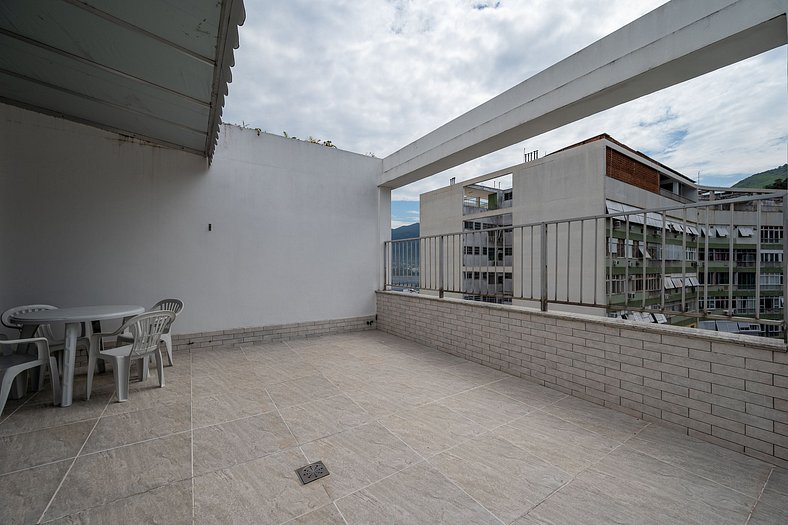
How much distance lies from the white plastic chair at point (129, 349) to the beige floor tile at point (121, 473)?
96cm

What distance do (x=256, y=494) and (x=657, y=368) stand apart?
2.90 m

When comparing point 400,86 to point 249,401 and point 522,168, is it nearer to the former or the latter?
point 249,401

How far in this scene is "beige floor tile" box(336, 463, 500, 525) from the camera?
141cm

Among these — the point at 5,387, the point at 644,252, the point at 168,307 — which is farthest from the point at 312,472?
the point at 168,307

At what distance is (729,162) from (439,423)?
212 inches

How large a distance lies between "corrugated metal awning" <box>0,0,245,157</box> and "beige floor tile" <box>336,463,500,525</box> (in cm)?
303

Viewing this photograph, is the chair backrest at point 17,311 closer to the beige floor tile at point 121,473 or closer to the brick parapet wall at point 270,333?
the brick parapet wall at point 270,333

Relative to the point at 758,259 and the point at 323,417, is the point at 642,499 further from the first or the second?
the point at 323,417

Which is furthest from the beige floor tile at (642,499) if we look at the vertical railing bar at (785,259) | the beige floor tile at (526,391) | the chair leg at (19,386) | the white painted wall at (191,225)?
the white painted wall at (191,225)

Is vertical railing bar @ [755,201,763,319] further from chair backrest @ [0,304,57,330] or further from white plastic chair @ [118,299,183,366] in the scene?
chair backrest @ [0,304,57,330]

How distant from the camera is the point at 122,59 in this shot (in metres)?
2.49

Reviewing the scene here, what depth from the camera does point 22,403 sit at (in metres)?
2.66

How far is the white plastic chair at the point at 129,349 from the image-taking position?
269 cm

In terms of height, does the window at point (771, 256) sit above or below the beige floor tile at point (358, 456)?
above
